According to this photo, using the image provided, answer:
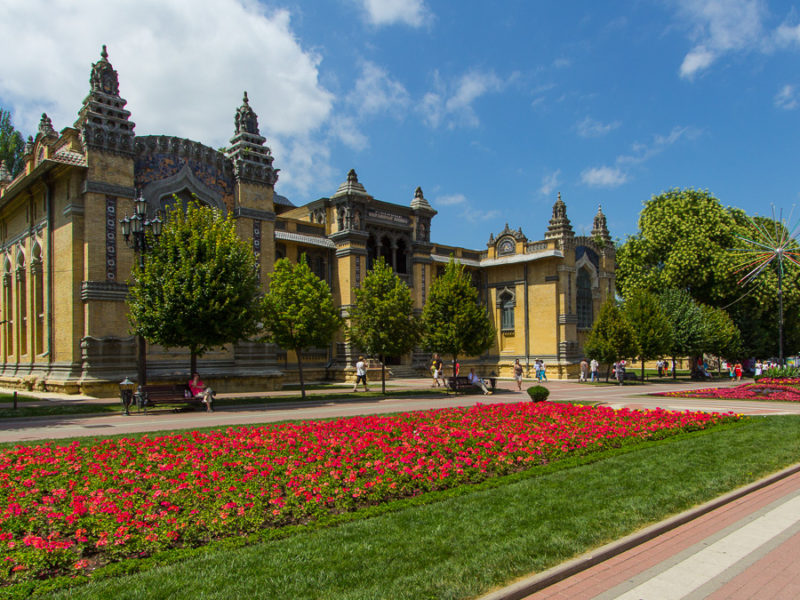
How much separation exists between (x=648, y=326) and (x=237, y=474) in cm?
3675

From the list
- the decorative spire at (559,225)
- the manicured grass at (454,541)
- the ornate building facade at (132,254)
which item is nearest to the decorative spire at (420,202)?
the ornate building facade at (132,254)

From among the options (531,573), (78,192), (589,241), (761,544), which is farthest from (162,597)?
(589,241)

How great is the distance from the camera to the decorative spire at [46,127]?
29.7 metres

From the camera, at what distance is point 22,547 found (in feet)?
19.6

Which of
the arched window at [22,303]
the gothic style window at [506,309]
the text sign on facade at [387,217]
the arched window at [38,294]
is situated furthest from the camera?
the gothic style window at [506,309]

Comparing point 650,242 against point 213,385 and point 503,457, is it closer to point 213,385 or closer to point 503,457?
point 213,385

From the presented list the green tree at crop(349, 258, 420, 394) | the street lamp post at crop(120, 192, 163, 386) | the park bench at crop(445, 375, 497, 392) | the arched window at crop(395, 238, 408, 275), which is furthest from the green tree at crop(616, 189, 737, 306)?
the street lamp post at crop(120, 192, 163, 386)

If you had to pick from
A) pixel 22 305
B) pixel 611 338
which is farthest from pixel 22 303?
pixel 611 338

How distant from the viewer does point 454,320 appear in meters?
29.7

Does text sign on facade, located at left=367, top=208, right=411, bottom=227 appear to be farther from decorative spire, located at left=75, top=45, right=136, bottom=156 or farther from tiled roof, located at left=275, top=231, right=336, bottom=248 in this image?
decorative spire, located at left=75, top=45, right=136, bottom=156

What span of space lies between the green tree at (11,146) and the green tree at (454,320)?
134 ft

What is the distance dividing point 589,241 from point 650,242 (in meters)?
5.34

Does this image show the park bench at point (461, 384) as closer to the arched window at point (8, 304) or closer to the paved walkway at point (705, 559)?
the paved walkway at point (705, 559)

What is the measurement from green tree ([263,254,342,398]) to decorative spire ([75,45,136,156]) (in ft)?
32.7
